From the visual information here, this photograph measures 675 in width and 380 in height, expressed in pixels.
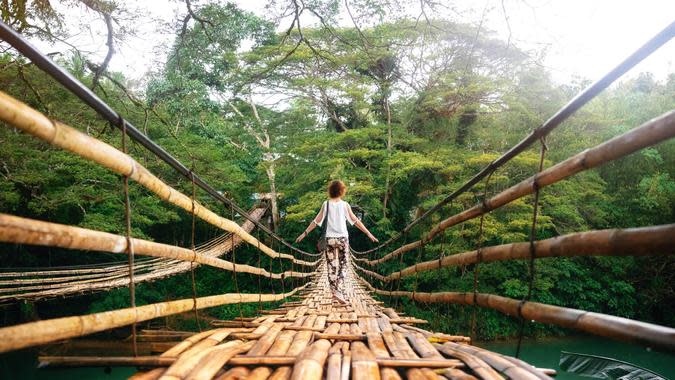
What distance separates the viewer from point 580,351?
9.73 meters

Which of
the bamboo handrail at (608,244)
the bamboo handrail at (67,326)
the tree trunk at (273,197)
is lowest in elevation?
the bamboo handrail at (67,326)

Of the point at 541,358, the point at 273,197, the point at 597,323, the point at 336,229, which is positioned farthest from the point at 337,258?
the point at 273,197

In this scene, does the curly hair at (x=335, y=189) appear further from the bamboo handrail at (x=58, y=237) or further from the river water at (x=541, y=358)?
the river water at (x=541, y=358)

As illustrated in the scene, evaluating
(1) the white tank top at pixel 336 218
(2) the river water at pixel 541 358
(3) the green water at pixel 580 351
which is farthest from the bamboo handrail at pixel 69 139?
(3) the green water at pixel 580 351

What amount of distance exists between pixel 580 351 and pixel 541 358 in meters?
1.32

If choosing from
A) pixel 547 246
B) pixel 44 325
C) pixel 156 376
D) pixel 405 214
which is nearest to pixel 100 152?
pixel 44 325

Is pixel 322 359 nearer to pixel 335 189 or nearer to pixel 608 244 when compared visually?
pixel 608 244

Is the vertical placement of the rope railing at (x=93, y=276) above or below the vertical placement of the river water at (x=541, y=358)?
above

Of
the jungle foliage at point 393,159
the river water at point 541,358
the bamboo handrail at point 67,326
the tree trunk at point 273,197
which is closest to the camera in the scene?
the bamboo handrail at point 67,326

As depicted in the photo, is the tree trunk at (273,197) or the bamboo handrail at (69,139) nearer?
the bamboo handrail at (69,139)

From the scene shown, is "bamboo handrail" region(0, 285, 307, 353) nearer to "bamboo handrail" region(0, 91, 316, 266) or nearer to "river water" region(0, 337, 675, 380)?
"bamboo handrail" region(0, 91, 316, 266)

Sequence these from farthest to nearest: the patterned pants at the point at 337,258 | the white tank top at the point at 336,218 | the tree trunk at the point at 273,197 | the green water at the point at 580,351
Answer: the tree trunk at the point at 273,197 < the green water at the point at 580,351 < the patterned pants at the point at 337,258 < the white tank top at the point at 336,218

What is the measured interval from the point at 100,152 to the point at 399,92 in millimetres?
9965

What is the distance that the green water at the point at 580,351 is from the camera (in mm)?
8672
